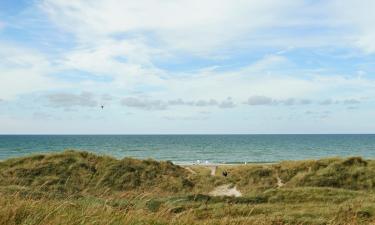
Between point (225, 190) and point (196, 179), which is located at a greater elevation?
point (196, 179)

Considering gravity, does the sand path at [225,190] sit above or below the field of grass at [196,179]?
below

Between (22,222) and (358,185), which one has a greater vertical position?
(22,222)

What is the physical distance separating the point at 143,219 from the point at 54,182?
75.8 feet

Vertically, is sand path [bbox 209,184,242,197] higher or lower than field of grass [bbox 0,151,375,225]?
lower

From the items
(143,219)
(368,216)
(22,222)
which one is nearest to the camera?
(22,222)

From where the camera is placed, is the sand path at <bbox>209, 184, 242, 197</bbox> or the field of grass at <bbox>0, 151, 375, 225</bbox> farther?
the sand path at <bbox>209, 184, 242, 197</bbox>

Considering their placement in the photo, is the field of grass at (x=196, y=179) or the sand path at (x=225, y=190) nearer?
the field of grass at (x=196, y=179)

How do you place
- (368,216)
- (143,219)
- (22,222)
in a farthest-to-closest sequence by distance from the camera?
(368,216) → (143,219) → (22,222)

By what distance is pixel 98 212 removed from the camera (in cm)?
761

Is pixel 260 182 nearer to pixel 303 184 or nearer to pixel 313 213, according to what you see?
pixel 303 184

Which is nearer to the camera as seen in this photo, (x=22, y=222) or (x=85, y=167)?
(x=22, y=222)

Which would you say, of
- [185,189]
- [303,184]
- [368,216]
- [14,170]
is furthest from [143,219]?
[14,170]

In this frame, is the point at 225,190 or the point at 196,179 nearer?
the point at 225,190

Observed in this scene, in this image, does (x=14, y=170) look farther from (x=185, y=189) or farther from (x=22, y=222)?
(x=22, y=222)
